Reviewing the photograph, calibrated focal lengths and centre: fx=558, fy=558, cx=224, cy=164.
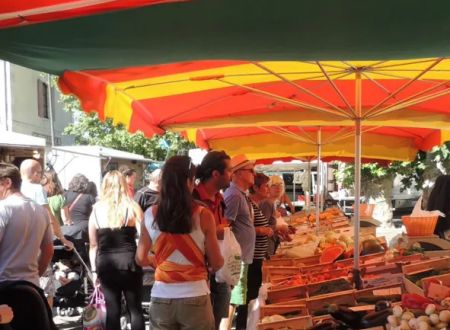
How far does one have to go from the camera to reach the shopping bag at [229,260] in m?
3.82

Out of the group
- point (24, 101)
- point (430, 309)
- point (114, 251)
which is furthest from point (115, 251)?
point (24, 101)

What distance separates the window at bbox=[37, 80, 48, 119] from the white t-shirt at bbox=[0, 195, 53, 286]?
2064cm

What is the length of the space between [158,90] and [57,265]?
2731mm

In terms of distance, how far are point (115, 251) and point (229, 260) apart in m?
1.30

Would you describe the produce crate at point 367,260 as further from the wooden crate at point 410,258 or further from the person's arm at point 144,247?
the person's arm at point 144,247

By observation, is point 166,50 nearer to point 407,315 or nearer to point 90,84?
point 90,84

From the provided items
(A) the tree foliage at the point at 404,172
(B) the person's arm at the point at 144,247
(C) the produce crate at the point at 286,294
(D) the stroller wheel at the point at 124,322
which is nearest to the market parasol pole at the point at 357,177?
(C) the produce crate at the point at 286,294

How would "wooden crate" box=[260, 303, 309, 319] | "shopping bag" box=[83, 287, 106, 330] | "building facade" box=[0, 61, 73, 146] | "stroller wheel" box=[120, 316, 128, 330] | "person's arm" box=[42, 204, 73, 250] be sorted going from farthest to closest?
"building facade" box=[0, 61, 73, 146], "person's arm" box=[42, 204, 73, 250], "stroller wheel" box=[120, 316, 128, 330], "shopping bag" box=[83, 287, 106, 330], "wooden crate" box=[260, 303, 309, 319]

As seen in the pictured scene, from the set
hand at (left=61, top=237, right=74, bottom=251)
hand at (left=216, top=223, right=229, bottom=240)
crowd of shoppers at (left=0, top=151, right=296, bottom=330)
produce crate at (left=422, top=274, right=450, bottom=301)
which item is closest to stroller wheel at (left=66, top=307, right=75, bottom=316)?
crowd of shoppers at (left=0, top=151, right=296, bottom=330)

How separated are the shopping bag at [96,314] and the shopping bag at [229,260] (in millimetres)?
1525

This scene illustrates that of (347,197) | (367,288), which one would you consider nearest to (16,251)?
(367,288)

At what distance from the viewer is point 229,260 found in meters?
3.83

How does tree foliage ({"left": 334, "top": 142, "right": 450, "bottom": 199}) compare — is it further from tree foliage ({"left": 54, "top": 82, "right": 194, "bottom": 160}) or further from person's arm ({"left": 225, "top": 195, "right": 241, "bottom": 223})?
person's arm ({"left": 225, "top": 195, "right": 241, "bottom": 223})

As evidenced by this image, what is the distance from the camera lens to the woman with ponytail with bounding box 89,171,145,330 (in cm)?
470
